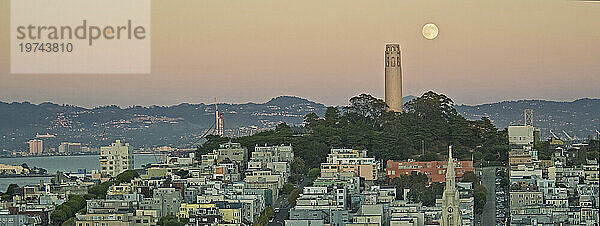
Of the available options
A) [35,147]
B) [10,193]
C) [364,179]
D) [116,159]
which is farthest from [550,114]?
[35,147]

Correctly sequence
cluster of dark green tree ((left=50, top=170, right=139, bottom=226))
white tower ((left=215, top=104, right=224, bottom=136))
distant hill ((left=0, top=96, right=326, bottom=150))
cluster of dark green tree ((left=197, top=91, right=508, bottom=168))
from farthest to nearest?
white tower ((left=215, top=104, right=224, bottom=136))
distant hill ((left=0, top=96, right=326, bottom=150))
cluster of dark green tree ((left=197, top=91, right=508, bottom=168))
cluster of dark green tree ((left=50, top=170, right=139, bottom=226))

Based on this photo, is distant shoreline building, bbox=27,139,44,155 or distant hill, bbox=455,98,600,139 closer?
distant hill, bbox=455,98,600,139

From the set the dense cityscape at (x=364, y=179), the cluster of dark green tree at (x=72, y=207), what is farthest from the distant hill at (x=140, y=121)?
the cluster of dark green tree at (x=72, y=207)

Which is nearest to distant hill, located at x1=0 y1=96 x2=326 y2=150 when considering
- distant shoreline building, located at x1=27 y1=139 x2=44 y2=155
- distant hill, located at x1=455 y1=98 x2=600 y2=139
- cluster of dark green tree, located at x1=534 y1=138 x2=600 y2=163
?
distant shoreline building, located at x1=27 y1=139 x2=44 y2=155

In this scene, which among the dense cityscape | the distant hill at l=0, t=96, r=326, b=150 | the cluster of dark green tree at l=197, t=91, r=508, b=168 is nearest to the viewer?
the dense cityscape

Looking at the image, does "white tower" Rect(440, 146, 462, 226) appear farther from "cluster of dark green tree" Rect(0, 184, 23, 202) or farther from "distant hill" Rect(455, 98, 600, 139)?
"cluster of dark green tree" Rect(0, 184, 23, 202)

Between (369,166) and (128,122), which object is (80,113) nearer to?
(128,122)

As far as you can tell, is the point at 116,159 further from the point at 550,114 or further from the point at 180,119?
the point at 550,114

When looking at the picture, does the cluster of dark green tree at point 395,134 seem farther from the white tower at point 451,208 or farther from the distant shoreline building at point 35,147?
the distant shoreline building at point 35,147
